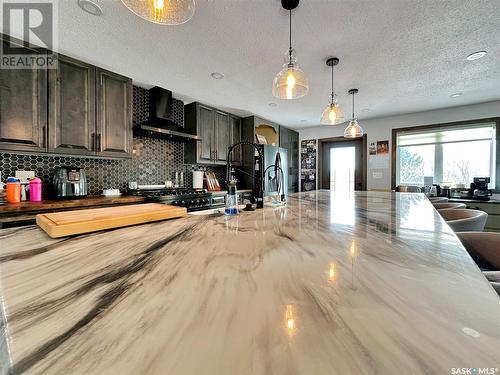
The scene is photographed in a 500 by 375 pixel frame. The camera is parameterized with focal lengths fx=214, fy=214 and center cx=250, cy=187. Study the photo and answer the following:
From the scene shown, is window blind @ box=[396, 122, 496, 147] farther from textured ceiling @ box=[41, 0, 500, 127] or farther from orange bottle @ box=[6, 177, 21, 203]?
orange bottle @ box=[6, 177, 21, 203]

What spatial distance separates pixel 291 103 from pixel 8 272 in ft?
12.0

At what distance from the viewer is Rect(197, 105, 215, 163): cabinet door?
133 inches

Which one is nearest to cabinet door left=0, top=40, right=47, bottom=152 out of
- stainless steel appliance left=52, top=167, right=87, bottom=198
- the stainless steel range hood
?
stainless steel appliance left=52, top=167, right=87, bottom=198

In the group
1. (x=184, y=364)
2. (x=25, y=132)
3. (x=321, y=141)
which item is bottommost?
(x=184, y=364)

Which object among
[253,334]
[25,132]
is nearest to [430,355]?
[253,334]

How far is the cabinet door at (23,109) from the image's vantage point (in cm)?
179

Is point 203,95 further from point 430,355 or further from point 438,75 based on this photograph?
point 430,355

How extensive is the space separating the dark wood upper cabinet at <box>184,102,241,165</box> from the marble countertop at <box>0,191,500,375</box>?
286 centimetres

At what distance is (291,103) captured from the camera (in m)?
3.53

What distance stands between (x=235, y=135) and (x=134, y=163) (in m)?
1.86

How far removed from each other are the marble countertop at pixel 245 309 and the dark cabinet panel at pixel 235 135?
3485 mm

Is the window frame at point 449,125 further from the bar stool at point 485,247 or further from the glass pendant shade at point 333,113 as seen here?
the bar stool at point 485,247

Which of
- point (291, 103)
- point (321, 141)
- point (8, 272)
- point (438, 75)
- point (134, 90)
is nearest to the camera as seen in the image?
point (8, 272)

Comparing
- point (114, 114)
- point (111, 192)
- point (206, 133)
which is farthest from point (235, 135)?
point (111, 192)
